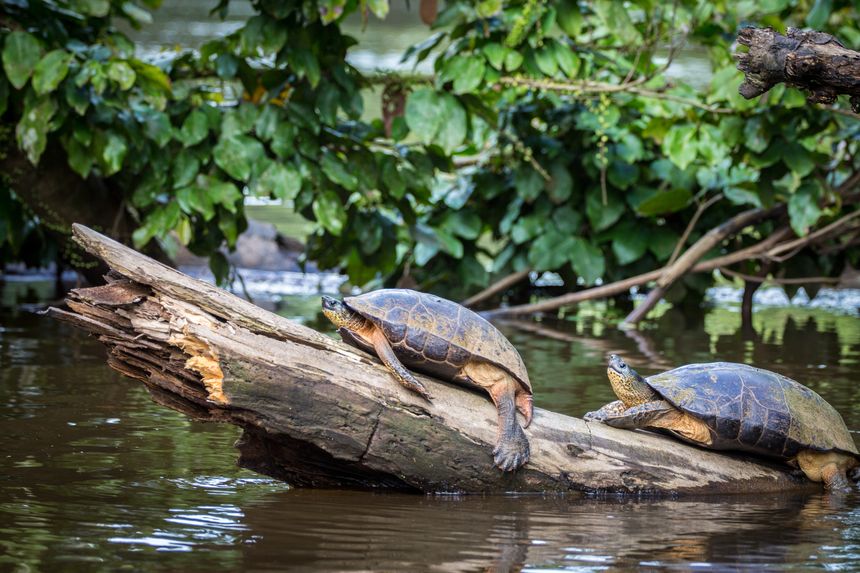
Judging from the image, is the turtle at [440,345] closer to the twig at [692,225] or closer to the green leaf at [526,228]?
the twig at [692,225]

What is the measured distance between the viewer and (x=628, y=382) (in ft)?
15.2

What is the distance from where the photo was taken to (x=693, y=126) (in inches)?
368

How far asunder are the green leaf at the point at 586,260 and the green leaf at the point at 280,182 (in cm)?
300

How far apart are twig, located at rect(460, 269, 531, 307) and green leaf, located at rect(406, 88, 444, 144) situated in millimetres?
2138

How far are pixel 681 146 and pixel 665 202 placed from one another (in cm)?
82

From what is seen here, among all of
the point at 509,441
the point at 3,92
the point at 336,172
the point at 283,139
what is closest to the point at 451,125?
the point at 336,172

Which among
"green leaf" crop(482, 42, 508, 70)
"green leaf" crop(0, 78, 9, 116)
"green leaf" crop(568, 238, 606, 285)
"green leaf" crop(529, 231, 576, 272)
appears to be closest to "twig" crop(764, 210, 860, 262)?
"green leaf" crop(568, 238, 606, 285)

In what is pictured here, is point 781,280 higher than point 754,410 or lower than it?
higher

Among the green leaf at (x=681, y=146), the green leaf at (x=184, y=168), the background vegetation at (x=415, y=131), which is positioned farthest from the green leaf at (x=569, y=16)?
the green leaf at (x=184, y=168)

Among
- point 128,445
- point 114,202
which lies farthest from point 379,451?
point 114,202

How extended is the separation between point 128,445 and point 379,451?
1.53 meters

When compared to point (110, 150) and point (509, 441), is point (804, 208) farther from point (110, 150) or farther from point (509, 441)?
point (509, 441)

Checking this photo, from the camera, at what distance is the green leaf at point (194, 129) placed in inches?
332

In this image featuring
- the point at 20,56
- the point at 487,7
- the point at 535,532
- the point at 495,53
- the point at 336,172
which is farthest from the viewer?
the point at 487,7
